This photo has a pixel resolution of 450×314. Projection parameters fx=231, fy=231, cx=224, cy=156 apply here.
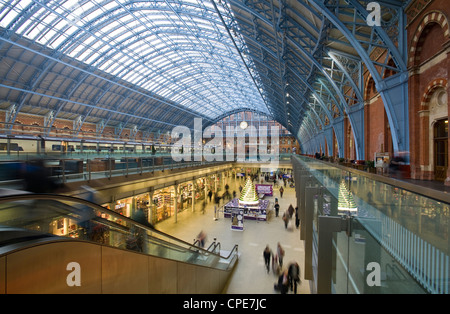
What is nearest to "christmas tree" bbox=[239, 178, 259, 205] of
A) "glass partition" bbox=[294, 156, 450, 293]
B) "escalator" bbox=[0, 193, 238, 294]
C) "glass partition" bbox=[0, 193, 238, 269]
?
"escalator" bbox=[0, 193, 238, 294]

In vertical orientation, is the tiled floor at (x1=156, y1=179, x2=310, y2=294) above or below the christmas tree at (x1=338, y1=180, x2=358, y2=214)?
below

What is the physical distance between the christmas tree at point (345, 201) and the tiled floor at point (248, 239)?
6715 millimetres

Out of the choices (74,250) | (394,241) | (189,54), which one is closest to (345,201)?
(394,241)

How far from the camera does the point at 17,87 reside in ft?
97.3

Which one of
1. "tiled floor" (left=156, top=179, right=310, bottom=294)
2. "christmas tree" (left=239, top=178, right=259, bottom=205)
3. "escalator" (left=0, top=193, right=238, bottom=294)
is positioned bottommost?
"tiled floor" (left=156, top=179, right=310, bottom=294)

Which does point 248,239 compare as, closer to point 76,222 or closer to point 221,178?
point 76,222

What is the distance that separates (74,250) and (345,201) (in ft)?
13.8

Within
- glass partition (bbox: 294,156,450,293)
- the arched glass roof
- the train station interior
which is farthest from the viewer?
the arched glass roof

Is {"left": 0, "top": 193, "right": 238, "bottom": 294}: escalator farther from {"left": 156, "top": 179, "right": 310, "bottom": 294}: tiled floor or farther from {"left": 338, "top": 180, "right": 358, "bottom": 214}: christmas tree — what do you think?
{"left": 156, "top": 179, "right": 310, "bottom": 294}: tiled floor

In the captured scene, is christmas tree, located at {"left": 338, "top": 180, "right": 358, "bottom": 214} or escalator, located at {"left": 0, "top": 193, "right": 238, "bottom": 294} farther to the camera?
christmas tree, located at {"left": 338, "top": 180, "right": 358, "bottom": 214}

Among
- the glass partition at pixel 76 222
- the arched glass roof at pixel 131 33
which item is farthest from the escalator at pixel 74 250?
the arched glass roof at pixel 131 33

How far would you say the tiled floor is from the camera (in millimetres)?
9961

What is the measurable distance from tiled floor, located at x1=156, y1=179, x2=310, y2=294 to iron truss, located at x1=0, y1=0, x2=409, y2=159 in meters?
8.27

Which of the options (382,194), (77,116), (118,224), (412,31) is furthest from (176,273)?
(77,116)
